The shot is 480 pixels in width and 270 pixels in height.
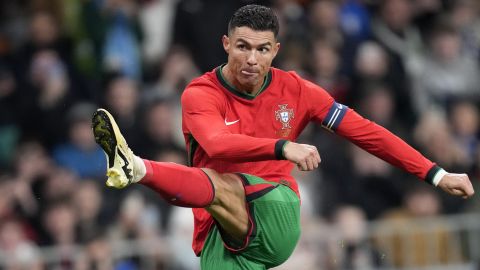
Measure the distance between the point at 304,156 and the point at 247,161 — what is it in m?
0.47

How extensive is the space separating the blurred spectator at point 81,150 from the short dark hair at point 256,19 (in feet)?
13.4

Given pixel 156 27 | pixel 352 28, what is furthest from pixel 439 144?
pixel 156 27

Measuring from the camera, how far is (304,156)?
667cm

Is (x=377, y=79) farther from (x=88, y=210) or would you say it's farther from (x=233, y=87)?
(x=233, y=87)

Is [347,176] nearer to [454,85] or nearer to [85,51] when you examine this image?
[454,85]

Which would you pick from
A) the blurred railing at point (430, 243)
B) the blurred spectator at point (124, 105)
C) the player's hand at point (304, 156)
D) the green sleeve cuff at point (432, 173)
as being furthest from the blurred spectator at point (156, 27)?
the player's hand at point (304, 156)

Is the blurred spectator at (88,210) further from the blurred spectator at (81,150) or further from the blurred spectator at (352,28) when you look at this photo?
the blurred spectator at (352,28)

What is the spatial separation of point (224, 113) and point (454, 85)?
5.76 m

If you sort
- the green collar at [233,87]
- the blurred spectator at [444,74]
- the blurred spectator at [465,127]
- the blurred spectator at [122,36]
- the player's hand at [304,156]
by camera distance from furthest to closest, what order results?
the blurred spectator at [444,74] → the blurred spectator at [465,127] → the blurred spectator at [122,36] → the green collar at [233,87] → the player's hand at [304,156]

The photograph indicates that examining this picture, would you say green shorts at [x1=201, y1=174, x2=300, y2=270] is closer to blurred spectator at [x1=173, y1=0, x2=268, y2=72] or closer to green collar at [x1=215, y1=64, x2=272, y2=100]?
green collar at [x1=215, y1=64, x2=272, y2=100]

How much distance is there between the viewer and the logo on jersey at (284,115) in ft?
25.0

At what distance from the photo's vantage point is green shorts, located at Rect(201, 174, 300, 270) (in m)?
7.46

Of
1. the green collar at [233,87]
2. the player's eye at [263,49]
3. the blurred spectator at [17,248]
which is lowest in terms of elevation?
the blurred spectator at [17,248]

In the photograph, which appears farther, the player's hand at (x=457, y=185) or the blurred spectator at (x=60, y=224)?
the blurred spectator at (x=60, y=224)
